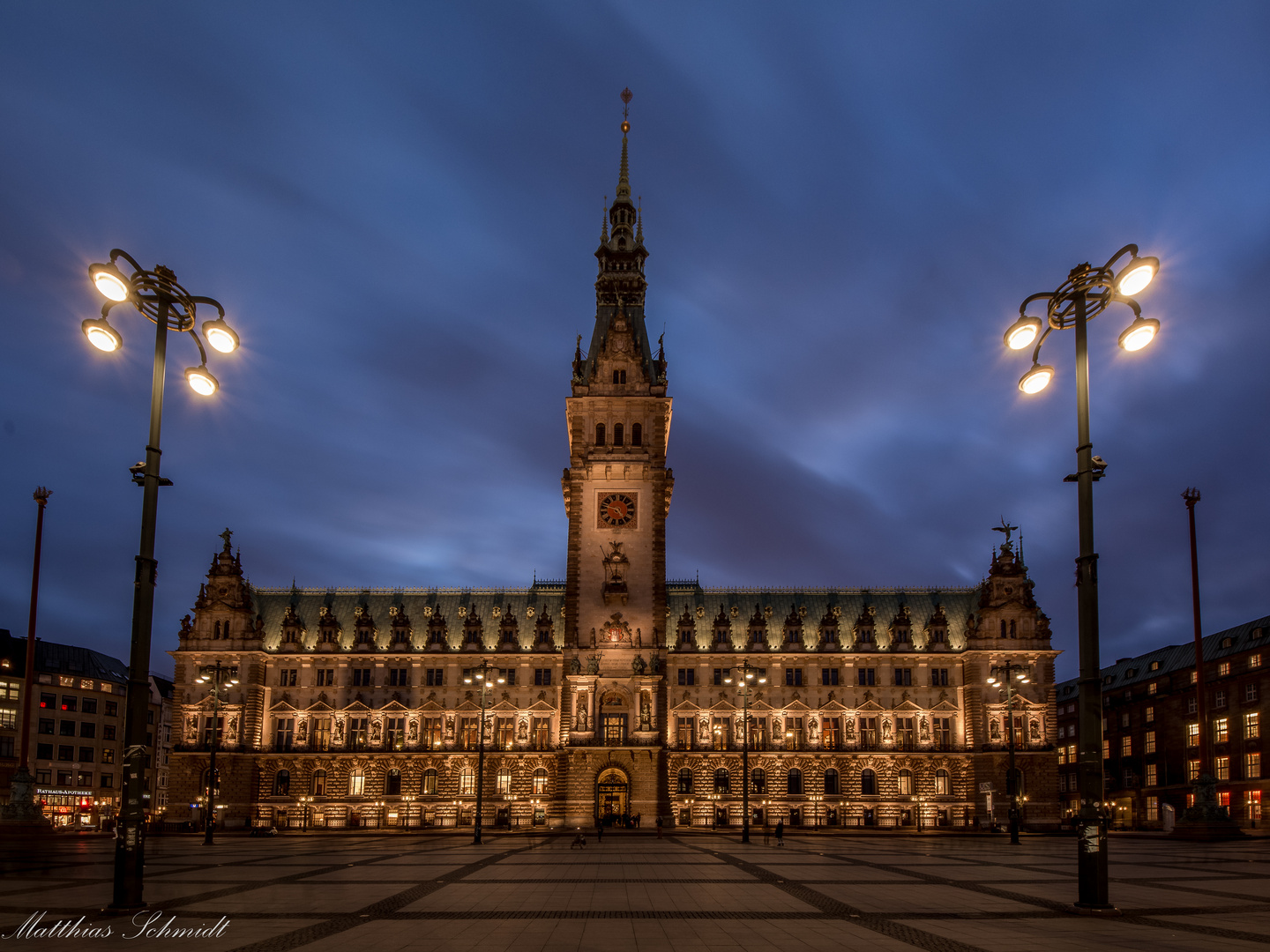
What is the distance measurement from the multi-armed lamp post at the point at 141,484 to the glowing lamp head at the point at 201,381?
0.02m

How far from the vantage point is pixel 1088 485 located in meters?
27.5

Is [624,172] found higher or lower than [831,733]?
higher

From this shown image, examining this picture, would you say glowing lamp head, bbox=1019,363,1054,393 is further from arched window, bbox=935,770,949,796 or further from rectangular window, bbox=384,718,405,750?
rectangular window, bbox=384,718,405,750

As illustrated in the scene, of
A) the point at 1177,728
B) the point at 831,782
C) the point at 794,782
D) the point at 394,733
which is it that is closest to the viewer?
the point at 794,782

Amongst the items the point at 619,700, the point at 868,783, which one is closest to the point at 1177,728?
the point at 868,783

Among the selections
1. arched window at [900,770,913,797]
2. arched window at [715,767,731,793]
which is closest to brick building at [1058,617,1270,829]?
arched window at [900,770,913,797]

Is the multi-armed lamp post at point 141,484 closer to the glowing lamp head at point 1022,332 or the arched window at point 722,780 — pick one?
the glowing lamp head at point 1022,332

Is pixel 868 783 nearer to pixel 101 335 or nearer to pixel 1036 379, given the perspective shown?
pixel 1036 379

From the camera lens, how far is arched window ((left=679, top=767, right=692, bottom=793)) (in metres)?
98.3

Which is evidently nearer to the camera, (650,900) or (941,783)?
(650,900)

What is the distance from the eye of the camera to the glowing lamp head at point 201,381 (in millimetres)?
27203

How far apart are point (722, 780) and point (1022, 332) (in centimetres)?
7881

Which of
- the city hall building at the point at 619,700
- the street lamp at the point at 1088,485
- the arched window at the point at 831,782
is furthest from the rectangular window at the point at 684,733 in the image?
the street lamp at the point at 1088,485

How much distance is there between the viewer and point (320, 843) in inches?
2778
